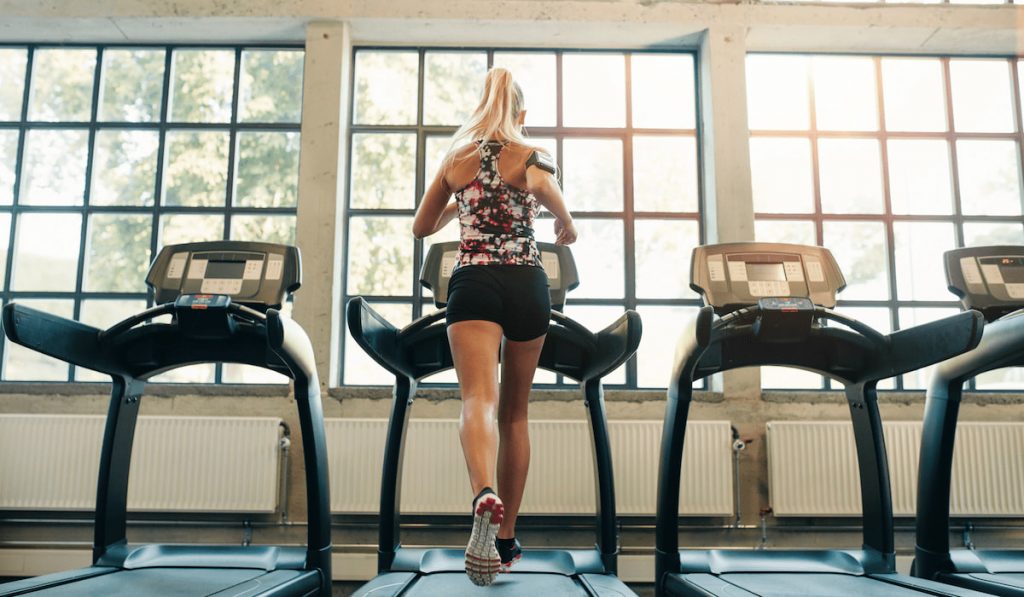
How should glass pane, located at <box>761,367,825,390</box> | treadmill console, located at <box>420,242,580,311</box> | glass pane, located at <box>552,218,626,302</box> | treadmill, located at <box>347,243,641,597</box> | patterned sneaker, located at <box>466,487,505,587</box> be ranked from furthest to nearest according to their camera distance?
glass pane, located at <box>552,218,626,302</box> → glass pane, located at <box>761,367,825,390</box> → treadmill console, located at <box>420,242,580,311</box> → treadmill, located at <box>347,243,641,597</box> → patterned sneaker, located at <box>466,487,505,587</box>

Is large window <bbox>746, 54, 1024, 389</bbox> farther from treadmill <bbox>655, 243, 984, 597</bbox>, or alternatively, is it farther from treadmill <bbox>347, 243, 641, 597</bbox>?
treadmill <bbox>347, 243, 641, 597</bbox>

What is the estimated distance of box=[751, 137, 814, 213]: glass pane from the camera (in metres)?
3.71

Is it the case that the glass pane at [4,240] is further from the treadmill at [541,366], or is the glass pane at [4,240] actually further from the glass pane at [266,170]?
the treadmill at [541,366]

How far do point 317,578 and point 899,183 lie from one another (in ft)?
11.8

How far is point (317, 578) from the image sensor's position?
2.27 meters

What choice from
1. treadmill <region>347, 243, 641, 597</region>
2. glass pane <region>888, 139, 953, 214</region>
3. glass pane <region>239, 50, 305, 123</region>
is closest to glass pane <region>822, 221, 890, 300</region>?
glass pane <region>888, 139, 953, 214</region>

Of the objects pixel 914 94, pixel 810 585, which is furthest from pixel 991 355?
pixel 914 94

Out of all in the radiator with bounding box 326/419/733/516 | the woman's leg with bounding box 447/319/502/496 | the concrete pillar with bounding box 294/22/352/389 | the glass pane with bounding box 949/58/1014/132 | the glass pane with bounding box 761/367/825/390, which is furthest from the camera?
the glass pane with bounding box 949/58/1014/132

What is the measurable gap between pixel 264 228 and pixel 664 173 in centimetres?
224

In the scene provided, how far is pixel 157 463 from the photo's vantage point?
311 cm

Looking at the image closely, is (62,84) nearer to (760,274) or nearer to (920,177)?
(760,274)

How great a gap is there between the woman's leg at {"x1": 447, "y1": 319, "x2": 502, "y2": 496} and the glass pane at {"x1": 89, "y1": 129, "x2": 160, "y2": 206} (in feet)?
8.97

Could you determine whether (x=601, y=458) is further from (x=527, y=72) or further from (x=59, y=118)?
(x=59, y=118)

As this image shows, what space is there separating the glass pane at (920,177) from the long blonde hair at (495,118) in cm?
278
